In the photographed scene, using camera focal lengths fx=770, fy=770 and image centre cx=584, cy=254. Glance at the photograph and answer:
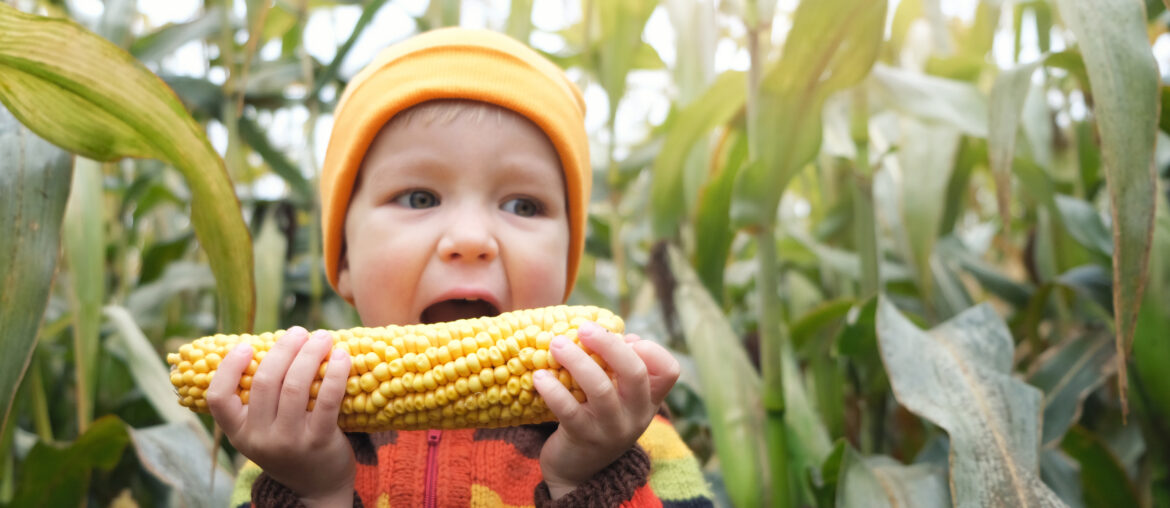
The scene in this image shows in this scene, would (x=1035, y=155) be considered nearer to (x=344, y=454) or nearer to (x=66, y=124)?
(x=344, y=454)

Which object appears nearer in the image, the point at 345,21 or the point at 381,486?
the point at 381,486

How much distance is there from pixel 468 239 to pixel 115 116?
0.42 m

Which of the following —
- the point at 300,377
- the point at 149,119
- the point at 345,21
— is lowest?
the point at 300,377

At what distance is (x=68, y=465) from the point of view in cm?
118

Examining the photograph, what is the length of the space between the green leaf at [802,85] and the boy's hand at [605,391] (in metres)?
0.47

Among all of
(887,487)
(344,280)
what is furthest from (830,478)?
(344,280)

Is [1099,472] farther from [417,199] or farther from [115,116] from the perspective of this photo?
[115,116]

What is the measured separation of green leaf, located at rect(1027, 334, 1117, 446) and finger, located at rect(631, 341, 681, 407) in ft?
2.51

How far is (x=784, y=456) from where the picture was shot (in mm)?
1106

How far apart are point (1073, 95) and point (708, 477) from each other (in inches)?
49.9

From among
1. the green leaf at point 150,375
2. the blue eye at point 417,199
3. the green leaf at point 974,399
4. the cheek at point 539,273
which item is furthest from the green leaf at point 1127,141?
the green leaf at point 150,375

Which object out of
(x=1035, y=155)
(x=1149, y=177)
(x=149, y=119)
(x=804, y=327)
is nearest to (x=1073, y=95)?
(x=1035, y=155)

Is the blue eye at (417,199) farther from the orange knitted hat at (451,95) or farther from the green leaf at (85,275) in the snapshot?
the green leaf at (85,275)

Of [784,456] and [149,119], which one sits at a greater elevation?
[149,119]
